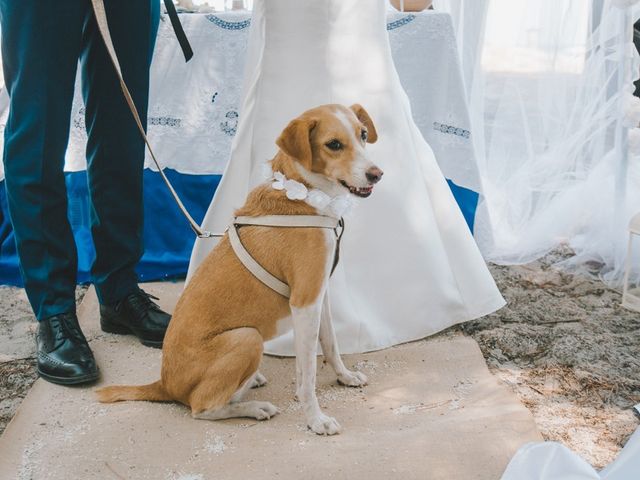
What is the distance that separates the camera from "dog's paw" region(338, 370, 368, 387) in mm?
2369

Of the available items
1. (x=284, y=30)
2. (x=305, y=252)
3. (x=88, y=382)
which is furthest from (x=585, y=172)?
(x=88, y=382)

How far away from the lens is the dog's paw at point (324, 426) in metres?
2.05

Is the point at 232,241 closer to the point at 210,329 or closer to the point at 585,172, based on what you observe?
the point at 210,329

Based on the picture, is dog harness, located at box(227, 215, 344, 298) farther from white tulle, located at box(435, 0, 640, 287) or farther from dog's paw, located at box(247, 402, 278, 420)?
white tulle, located at box(435, 0, 640, 287)

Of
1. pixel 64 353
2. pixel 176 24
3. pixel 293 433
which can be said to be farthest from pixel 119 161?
pixel 293 433

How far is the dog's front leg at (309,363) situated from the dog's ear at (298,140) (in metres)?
0.41

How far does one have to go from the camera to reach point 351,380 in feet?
7.77

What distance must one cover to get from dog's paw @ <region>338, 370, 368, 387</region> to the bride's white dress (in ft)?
0.78

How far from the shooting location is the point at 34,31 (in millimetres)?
2205

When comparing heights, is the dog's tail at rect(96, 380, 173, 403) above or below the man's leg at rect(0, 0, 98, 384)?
below

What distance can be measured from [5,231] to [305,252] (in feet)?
6.74

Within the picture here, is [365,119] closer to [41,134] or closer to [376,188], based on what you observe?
[376,188]

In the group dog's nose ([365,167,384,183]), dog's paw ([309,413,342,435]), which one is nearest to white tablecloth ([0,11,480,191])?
dog's nose ([365,167,384,183])

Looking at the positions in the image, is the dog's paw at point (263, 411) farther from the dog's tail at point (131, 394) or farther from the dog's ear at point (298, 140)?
the dog's ear at point (298, 140)
